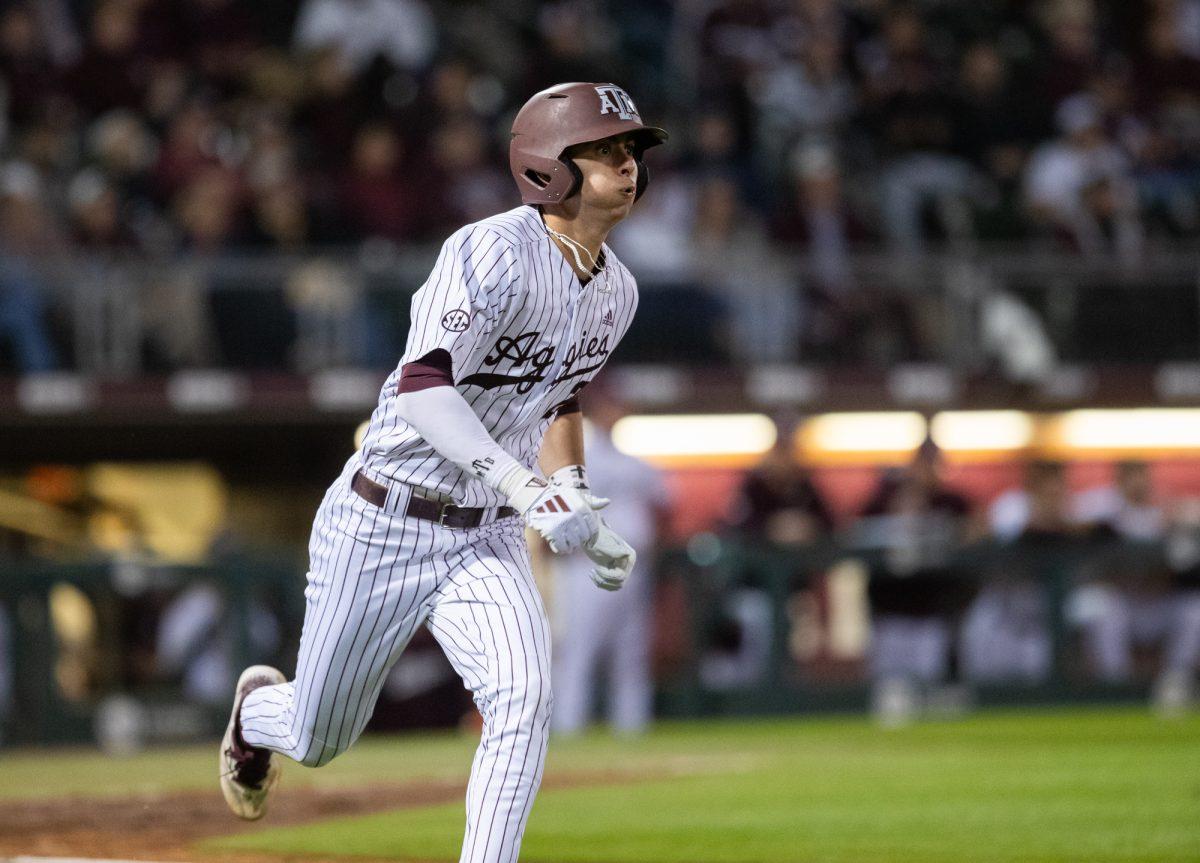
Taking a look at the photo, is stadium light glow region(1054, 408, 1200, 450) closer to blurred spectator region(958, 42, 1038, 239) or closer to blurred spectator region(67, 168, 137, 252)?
blurred spectator region(958, 42, 1038, 239)

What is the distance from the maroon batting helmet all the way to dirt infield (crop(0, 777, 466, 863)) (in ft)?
8.29

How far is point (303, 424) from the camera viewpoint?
13.0m

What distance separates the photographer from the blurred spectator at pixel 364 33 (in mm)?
13961

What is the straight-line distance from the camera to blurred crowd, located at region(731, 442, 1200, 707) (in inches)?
468

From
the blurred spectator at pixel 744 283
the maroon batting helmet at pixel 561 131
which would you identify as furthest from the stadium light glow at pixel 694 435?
the maroon batting helmet at pixel 561 131

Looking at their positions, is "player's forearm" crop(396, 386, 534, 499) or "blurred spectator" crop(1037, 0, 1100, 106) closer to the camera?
"player's forearm" crop(396, 386, 534, 499)

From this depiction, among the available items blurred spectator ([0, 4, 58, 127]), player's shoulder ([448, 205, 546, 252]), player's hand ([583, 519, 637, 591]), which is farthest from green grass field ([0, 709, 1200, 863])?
blurred spectator ([0, 4, 58, 127])

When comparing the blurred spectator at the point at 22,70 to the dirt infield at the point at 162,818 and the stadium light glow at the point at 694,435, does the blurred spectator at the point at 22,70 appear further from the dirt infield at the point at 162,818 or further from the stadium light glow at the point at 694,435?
the dirt infield at the point at 162,818

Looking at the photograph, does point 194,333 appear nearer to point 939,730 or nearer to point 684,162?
point 684,162

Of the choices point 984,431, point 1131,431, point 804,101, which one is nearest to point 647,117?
point 804,101

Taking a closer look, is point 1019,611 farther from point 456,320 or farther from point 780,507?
point 456,320

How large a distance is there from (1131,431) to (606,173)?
10518mm

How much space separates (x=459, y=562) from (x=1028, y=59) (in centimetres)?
1301

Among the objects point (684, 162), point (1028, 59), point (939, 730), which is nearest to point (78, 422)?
point (684, 162)
